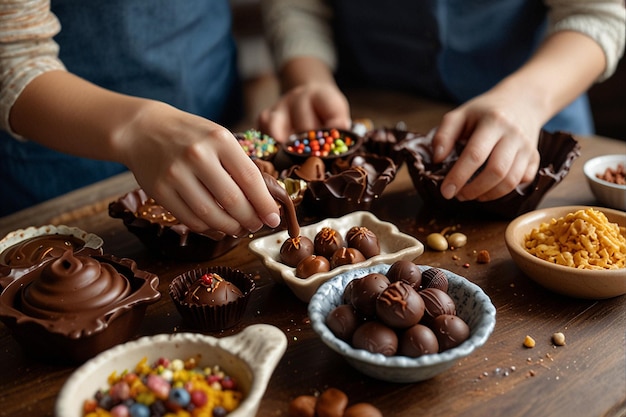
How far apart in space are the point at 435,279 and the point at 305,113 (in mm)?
975

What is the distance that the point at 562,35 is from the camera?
6.39 ft

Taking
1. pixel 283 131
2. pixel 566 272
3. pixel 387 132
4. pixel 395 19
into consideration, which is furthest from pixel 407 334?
pixel 395 19

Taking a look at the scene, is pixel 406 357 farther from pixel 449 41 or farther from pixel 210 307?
pixel 449 41

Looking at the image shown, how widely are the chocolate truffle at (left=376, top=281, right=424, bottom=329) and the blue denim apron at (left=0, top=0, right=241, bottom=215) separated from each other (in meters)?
1.33

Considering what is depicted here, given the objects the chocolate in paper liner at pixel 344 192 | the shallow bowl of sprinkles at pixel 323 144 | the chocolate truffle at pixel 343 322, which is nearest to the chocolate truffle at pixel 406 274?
the chocolate truffle at pixel 343 322

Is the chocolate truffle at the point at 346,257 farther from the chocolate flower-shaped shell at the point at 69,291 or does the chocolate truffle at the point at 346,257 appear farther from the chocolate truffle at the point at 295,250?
the chocolate flower-shaped shell at the point at 69,291

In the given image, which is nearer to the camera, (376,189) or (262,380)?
(262,380)

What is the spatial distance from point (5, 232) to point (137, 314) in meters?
0.68

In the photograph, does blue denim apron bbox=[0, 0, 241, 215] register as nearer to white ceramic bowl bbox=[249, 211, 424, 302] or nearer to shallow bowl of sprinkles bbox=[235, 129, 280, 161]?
shallow bowl of sprinkles bbox=[235, 129, 280, 161]

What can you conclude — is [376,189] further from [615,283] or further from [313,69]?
[313,69]

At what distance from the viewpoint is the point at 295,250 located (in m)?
1.29

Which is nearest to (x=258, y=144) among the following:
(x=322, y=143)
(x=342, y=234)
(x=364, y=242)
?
(x=322, y=143)

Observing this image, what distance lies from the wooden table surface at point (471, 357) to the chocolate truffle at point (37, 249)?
13 cm

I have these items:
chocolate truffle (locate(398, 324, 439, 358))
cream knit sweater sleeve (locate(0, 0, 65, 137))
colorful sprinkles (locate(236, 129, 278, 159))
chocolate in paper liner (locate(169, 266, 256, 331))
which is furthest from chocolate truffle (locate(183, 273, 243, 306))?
cream knit sweater sleeve (locate(0, 0, 65, 137))
